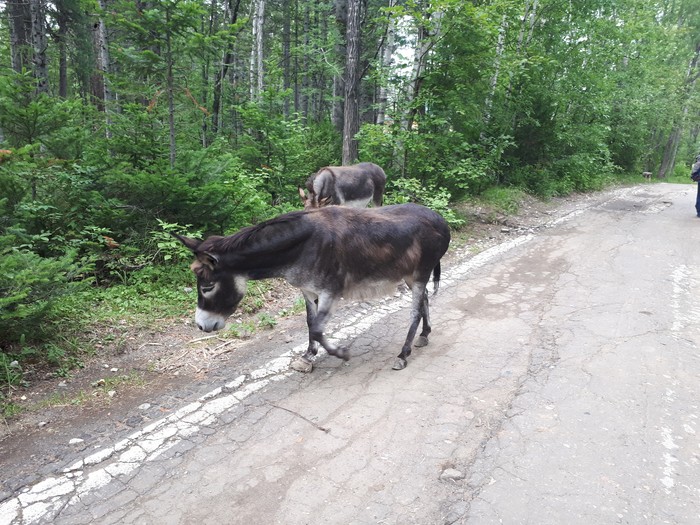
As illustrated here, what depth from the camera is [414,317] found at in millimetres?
4723

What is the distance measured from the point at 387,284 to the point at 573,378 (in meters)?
2.05

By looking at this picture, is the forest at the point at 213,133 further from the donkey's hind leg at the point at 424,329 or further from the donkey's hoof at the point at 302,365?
the donkey's hind leg at the point at 424,329

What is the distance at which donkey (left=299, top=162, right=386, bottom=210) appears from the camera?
8.16 meters

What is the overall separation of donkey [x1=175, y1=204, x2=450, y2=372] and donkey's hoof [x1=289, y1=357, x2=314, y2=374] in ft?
0.03

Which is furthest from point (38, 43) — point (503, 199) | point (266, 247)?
point (503, 199)

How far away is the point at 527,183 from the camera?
1452 centimetres

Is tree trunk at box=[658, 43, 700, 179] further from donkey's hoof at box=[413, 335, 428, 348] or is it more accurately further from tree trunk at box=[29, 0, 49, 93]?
tree trunk at box=[29, 0, 49, 93]

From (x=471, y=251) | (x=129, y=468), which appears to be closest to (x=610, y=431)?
(x=129, y=468)

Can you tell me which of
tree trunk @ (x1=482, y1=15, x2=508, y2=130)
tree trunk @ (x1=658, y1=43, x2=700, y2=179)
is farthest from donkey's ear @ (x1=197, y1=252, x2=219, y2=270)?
tree trunk @ (x1=658, y1=43, x2=700, y2=179)

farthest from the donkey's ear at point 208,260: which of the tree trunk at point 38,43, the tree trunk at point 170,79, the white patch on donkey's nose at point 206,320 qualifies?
the tree trunk at point 38,43

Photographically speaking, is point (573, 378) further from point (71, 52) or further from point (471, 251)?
point (71, 52)

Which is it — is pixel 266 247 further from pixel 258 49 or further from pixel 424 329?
pixel 258 49

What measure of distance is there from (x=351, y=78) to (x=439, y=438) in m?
8.82

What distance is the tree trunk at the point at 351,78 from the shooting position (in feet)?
31.6
